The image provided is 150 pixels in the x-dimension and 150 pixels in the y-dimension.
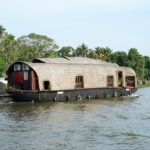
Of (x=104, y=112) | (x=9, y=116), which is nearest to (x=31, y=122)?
(x=9, y=116)

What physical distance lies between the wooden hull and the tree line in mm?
14195

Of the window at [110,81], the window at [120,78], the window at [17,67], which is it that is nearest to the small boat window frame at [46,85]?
the window at [17,67]

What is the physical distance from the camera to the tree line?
49.3 m

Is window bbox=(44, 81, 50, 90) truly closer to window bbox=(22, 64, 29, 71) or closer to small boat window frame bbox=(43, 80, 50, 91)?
small boat window frame bbox=(43, 80, 50, 91)

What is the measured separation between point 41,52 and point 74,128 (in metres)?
39.1

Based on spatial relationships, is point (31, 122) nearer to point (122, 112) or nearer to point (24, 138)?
point (24, 138)

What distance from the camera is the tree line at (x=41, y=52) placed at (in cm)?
4934

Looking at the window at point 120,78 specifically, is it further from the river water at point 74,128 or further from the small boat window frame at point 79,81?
the river water at point 74,128

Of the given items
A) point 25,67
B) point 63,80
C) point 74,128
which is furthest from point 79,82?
point 74,128

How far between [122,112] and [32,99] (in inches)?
308

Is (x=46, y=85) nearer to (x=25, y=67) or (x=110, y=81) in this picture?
(x=25, y=67)

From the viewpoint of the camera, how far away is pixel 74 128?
715 inches

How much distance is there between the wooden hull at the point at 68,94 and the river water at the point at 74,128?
2884mm

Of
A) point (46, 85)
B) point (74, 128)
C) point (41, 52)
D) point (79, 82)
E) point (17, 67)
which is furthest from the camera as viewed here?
point (41, 52)
